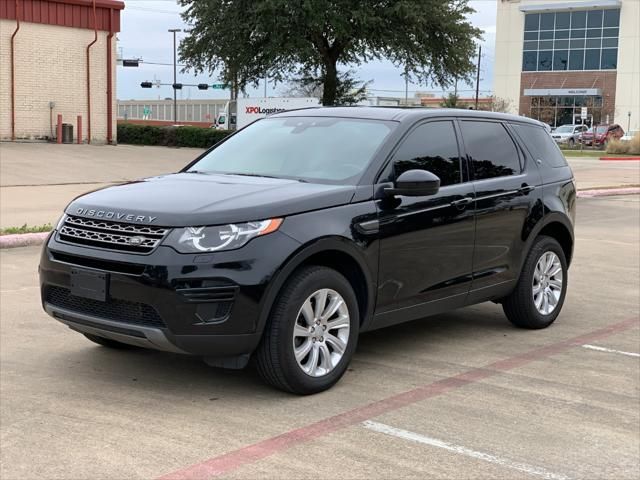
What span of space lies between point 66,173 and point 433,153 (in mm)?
18138

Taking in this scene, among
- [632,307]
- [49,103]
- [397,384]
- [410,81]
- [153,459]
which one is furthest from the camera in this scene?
[410,81]

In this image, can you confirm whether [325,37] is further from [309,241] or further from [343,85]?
[309,241]

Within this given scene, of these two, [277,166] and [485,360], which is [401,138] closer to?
[277,166]

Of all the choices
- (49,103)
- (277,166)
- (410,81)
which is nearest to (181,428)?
(277,166)

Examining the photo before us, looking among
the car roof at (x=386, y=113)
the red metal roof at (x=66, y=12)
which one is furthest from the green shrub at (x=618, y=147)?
the car roof at (x=386, y=113)

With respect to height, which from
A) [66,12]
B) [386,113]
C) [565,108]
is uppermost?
[66,12]

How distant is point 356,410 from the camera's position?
16.3ft

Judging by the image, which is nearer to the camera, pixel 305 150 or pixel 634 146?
pixel 305 150

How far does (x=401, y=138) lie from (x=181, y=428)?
2.51m

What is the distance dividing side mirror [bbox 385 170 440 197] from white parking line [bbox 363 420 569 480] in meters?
1.57

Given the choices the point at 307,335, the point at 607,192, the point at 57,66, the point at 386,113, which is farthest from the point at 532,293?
the point at 57,66

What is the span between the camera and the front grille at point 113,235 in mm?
4805

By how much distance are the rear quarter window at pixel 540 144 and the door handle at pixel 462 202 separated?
3.86 feet

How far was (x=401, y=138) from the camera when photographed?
591cm
